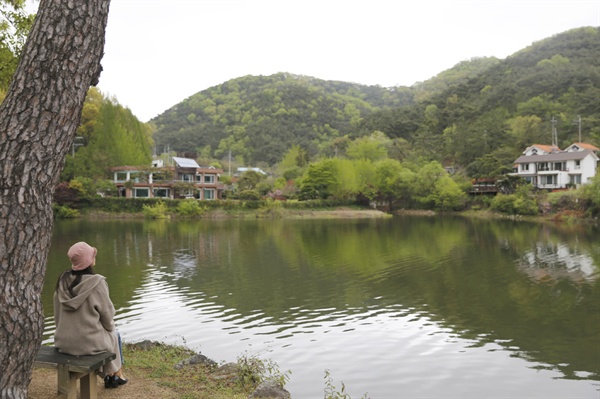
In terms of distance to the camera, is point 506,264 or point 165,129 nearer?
point 506,264

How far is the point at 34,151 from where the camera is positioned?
252 centimetres

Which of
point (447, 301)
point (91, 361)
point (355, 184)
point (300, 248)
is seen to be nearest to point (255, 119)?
point (355, 184)

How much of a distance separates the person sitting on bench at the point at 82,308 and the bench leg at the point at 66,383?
14cm

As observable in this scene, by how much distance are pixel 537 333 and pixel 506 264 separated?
327 inches

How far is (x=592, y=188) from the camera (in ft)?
118

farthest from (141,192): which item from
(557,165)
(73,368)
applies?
(73,368)

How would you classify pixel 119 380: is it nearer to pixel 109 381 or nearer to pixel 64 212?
pixel 109 381

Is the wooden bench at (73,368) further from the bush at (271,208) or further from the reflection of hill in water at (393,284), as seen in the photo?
the bush at (271,208)

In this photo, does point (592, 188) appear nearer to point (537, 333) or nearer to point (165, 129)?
point (537, 333)

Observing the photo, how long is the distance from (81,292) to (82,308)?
0.49 feet

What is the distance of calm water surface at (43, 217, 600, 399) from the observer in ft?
22.8

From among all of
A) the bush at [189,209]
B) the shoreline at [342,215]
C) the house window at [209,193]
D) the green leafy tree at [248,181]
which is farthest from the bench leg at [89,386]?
the house window at [209,193]

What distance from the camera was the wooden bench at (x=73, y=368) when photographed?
12.2 ft

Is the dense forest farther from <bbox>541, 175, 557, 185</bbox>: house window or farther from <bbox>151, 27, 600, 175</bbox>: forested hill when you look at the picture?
<bbox>541, 175, 557, 185</bbox>: house window
